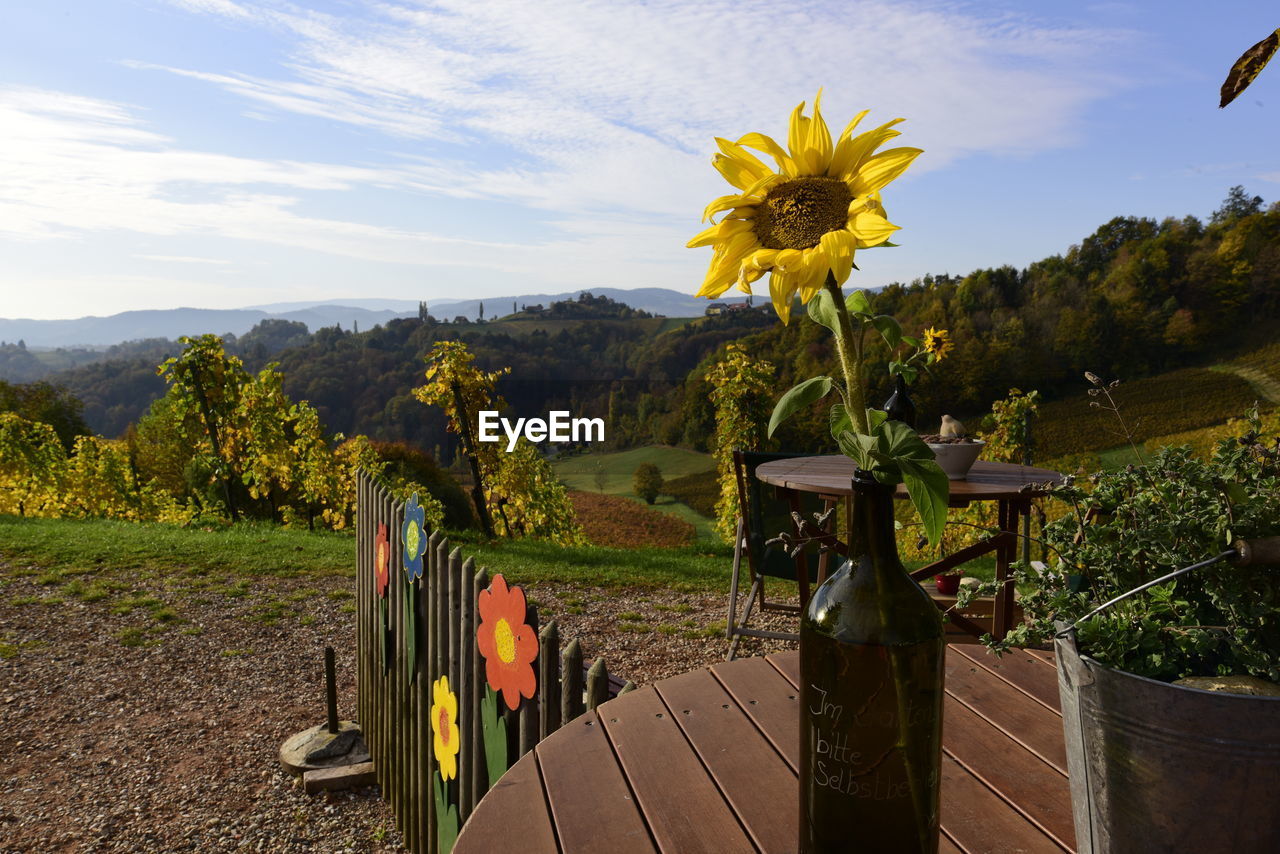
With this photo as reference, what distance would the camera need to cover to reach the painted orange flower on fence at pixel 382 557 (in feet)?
9.18

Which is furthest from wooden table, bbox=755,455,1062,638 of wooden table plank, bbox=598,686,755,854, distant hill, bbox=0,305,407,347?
distant hill, bbox=0,305,407,347

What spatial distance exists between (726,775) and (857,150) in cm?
80

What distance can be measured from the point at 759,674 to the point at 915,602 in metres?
0.76

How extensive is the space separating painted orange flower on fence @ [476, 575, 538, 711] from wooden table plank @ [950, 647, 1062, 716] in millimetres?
830

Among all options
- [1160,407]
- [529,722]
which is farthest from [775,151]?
[1160,407]

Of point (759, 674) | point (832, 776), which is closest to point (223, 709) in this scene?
point (759, 674)

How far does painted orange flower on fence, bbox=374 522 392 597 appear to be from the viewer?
2.80 meters

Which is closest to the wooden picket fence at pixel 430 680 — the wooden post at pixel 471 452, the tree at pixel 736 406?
the tree at pixel 736 406

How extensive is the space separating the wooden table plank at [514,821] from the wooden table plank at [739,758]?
228 mm

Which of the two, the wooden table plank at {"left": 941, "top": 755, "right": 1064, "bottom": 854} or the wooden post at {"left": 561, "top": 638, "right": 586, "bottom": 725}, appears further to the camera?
the wooden post at {"left": 561, "top": 638, "right": 586, "bottom": 725}

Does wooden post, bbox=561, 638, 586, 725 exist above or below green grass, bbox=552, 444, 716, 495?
above

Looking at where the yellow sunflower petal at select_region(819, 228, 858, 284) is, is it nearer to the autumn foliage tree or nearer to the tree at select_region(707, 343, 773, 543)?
the tree at select_region(707, 343, 773, 543)

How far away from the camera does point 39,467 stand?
14.7m

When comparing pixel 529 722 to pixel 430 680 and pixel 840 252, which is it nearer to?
pixel 430 680
